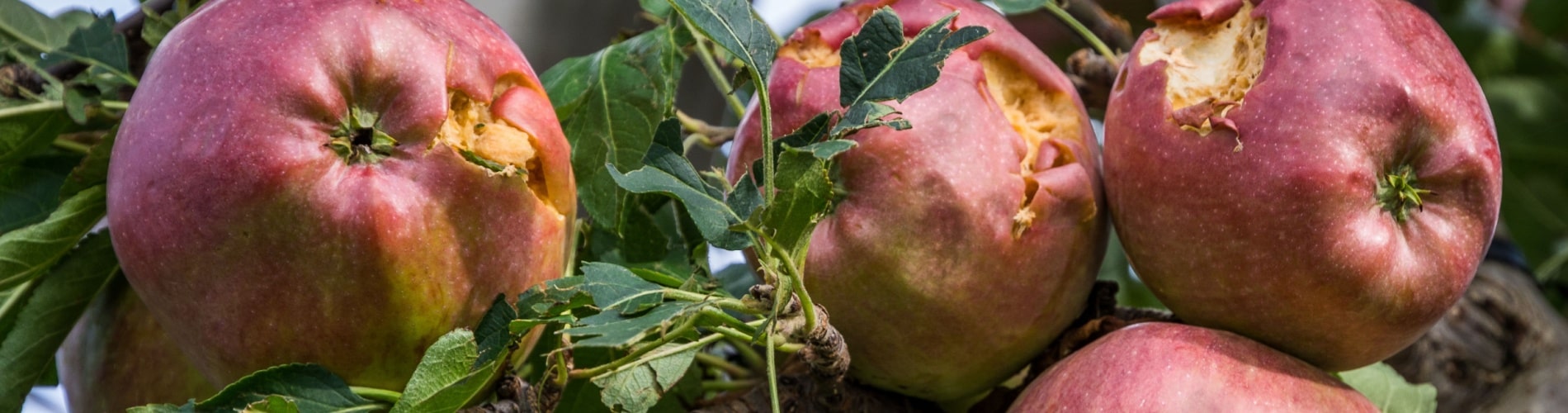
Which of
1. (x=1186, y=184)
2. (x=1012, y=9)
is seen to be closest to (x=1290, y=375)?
(x=1186, y=184)

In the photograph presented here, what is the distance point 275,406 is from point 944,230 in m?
0.34

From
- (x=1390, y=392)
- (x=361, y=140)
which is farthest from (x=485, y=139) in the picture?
(x=1390, y=392)

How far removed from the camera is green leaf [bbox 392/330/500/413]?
550mm

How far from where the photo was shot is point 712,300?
0.54 metres

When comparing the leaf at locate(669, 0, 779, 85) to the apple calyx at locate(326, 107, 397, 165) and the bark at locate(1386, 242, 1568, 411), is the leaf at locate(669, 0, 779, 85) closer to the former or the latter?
the apple calyx at locate(326, 107, 397, 165)

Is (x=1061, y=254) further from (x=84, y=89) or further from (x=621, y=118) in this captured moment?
(x=84, y=89)

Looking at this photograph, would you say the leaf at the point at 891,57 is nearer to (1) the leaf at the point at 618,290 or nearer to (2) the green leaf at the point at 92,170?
(1) the leaf at the point at 618,290

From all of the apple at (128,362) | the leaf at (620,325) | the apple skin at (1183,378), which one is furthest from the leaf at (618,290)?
the apple at (128,362)

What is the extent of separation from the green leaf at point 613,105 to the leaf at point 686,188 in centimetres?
17

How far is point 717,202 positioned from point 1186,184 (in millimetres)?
272

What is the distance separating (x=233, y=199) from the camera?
56 centimetres

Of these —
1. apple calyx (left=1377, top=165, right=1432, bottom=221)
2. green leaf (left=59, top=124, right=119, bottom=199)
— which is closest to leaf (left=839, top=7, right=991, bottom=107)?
apple calyx (left=1377, top=165, right=1432, bottom=221)

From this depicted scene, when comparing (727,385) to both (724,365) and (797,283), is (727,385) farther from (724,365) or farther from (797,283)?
(797,283)

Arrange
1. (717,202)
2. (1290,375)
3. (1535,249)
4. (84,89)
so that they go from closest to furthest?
1. (717,202)
2. (1290,375)
3. (84,89)
4. (1535,249)
